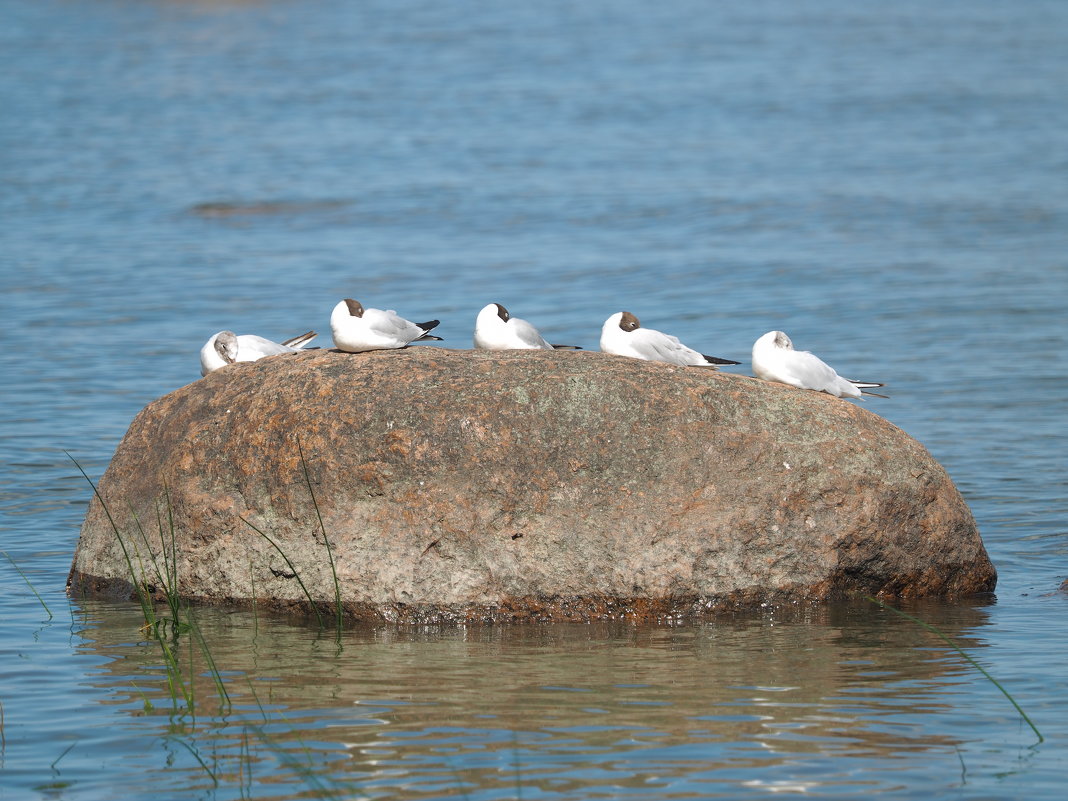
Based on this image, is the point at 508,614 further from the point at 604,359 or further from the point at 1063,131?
the point at 1063,131

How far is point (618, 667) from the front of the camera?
6625 mm

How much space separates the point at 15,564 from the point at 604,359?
366 centimetres

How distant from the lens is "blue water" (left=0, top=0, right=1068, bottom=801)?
5676 mm

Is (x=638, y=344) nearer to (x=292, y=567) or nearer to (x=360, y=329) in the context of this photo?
(x=360, y=329)

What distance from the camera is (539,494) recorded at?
7.32 meters

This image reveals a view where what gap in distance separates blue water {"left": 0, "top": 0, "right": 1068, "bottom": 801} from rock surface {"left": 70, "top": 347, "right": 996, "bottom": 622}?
249 millimetres

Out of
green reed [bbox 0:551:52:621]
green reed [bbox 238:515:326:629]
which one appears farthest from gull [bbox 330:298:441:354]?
green reed [bbox 0:551:52:621]

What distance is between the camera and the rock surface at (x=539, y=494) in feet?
24.0

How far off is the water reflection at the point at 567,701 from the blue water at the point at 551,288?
2 cm

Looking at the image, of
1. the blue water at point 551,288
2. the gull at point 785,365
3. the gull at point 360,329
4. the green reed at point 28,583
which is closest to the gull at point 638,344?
the gull at point 785,365

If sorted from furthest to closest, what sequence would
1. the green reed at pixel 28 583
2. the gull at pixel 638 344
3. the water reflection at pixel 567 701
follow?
1. the gull at pixel 638 344
2. the green reed at pixel 28 583
3. the water reflection at pixel 567 701

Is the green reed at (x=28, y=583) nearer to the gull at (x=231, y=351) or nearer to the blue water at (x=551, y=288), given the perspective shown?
the blue water at (x=551, y=288)

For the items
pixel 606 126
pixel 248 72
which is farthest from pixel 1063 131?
pixel 248 72

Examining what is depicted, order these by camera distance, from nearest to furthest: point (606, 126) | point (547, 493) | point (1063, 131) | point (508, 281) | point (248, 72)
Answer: point (547, 493)
point (508, 281)
point (1063, 131)
point (606, 126)
point (248, 72)
